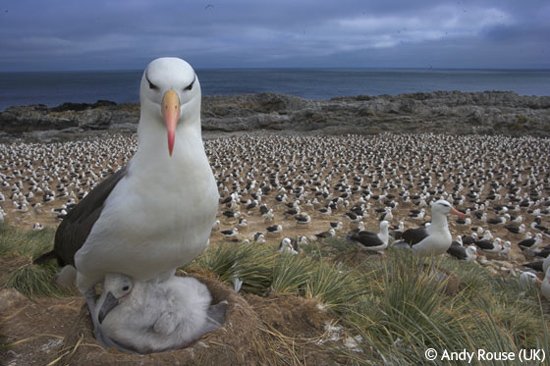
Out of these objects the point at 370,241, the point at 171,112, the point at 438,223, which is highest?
the point at 171,112

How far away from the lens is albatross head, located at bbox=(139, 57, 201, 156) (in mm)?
2688

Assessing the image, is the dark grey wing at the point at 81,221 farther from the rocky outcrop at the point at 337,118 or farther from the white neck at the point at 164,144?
the rocky outcrop at the point at 337,118

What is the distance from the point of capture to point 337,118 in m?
38.4

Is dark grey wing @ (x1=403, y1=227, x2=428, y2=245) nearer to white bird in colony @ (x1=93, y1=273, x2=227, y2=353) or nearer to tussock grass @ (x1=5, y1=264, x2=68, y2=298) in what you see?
white bird in colony @ (x1=93, y1=273, x2=227, y2=353)

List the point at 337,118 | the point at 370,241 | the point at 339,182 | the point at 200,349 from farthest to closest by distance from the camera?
the point at 337,118, the point at 339,182, the point at 370,241, the point at 200,349

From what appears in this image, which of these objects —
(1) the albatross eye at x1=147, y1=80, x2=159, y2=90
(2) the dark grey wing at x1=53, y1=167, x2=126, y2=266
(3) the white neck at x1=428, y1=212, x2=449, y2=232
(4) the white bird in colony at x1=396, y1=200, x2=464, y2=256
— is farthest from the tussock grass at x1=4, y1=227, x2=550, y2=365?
(3) the white neck at x1=428, y1=212, x2=449, y2=232

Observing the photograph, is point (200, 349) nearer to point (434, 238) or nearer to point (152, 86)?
point (152, 86)

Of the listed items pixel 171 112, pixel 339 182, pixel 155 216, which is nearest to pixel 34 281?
pixel 155 216

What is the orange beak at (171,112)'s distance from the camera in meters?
2.64

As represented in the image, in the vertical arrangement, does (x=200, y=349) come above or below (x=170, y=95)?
below

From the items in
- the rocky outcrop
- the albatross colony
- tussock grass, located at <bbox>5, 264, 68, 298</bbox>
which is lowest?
the albatross colony

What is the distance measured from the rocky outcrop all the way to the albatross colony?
14.8 ft

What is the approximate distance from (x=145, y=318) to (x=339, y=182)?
52.0 ft

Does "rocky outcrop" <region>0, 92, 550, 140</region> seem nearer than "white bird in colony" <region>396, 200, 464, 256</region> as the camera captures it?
No
